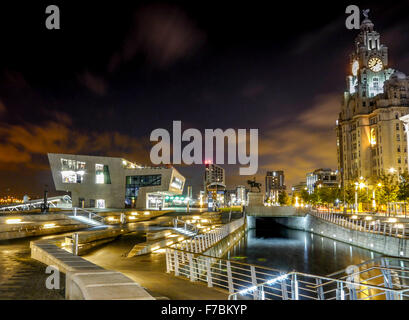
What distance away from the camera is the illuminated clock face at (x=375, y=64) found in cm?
12381

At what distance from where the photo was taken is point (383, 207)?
3007 inches

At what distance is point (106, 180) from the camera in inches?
2906

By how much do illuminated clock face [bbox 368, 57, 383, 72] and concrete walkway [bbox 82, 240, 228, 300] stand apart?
433 ft

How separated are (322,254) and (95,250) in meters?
27.4

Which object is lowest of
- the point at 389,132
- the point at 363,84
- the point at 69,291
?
the point at 69,291

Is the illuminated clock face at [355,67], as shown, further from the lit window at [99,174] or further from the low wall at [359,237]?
the lit window at [99,174]

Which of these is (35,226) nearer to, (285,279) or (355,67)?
(285,279)

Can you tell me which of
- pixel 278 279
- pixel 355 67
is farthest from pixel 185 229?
pixel 355 67

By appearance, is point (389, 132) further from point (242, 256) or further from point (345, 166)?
point (242, 256)

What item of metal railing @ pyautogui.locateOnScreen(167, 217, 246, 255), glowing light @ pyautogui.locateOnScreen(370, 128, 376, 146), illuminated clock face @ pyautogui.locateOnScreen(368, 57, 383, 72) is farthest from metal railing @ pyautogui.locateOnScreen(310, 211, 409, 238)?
illuminated clock face @ pyautogui.locateOnScreen(368, 57, 383, 72)

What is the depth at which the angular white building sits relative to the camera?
233 feet

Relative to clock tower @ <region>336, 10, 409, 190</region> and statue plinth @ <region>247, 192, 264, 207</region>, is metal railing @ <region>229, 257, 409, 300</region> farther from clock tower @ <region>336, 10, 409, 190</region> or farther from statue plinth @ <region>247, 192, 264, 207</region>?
clock tower @ <region>336, 10, 409, 190</region>

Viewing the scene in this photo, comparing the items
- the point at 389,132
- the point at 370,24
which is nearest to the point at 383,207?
the point at 389,132

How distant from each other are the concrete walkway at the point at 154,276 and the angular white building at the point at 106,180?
56.7 m
